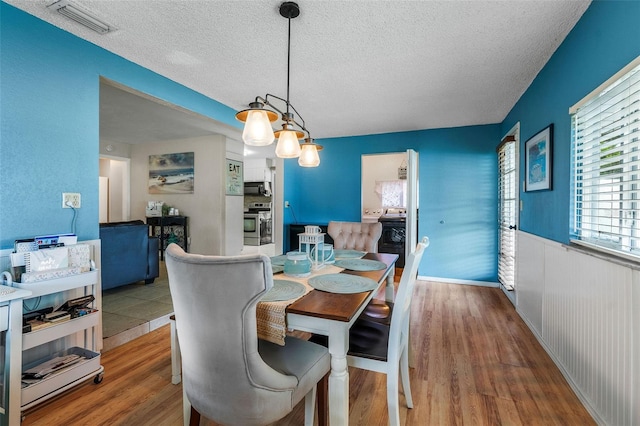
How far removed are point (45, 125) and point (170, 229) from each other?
165 inches

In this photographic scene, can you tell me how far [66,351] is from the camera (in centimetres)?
201

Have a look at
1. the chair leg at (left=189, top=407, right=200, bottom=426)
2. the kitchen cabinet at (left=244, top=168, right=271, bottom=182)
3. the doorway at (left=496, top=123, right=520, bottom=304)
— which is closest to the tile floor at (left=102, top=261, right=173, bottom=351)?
the chair leg at (left=189, top=407, right=200, bottom=426)

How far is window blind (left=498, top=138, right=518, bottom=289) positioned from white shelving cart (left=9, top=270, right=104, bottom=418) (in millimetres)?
3947

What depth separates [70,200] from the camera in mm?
2027

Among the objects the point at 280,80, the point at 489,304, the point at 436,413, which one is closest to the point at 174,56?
the point at 280,80

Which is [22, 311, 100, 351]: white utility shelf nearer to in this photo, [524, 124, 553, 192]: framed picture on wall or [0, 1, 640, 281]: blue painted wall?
[0, 1, 640, 281]: blue painted wall

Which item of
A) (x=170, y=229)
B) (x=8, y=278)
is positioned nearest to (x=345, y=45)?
(x=8, y=278)

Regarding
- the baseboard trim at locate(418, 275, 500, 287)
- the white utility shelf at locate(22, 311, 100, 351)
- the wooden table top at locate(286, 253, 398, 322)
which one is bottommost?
the baseboard trim at locate(418, 275, 500, 287)

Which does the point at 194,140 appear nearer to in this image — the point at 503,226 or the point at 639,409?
the point at 503,226

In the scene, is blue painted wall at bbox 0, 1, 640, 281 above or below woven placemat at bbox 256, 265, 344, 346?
above

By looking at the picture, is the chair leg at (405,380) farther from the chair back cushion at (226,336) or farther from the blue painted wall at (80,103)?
the blue painted wall at (80,103)

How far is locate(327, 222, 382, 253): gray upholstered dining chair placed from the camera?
294 centimetres

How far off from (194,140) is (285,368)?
524 cm

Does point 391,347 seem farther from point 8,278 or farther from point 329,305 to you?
point 8,278
